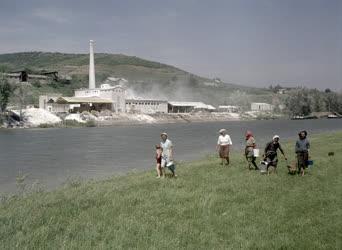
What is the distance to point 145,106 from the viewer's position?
143 m

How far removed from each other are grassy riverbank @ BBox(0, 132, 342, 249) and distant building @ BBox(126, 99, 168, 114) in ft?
386

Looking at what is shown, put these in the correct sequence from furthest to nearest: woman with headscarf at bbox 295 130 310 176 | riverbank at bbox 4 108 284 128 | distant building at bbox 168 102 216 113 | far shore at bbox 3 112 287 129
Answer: distant building at bbox 168 102 216 113, far shore at bbox 3 112 287 129, riverbank at bbox 4 108 284 128, woman with headscarf at bbox 295 130 310 176

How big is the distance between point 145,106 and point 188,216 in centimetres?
13286

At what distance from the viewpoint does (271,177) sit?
1661 cm

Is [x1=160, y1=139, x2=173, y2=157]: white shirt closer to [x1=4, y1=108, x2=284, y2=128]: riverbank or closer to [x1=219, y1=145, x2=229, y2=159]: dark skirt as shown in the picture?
[x1=219, y1=145, x2=229, y2=159]: dark skirt

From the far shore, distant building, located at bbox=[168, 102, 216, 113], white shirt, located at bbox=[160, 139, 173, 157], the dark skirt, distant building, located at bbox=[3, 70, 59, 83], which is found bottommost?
the far shore

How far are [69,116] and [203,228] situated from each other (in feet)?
330

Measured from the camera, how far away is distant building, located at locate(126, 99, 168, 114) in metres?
136

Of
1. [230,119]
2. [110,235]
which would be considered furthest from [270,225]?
[230,119]

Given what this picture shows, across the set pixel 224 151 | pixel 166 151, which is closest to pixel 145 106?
pixel 224 151

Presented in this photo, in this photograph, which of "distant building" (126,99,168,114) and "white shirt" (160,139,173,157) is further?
"distant building" (126,99,168,114)

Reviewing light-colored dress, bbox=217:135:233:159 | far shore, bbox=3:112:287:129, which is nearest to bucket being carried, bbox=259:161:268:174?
light-colored dress, bbox=217:135:233:159

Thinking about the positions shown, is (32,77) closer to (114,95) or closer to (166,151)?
(114,95)

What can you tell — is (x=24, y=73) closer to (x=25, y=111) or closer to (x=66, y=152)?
(x=25, y=111)
